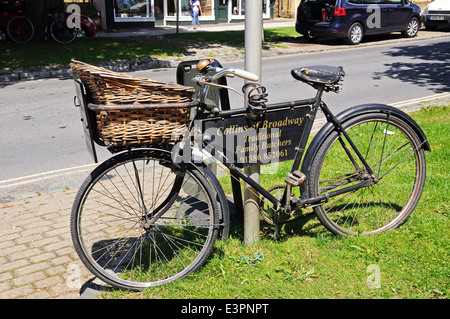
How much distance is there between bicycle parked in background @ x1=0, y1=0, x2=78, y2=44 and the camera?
54.2 feet

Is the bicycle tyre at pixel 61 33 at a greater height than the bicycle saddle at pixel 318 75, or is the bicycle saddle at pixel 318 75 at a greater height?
the bicycle tyre at pixel 61 33

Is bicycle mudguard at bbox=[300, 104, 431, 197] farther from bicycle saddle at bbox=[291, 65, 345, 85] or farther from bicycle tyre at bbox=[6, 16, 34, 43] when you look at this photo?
bicycle tyre at bbox=[6, 16, 34, 43]

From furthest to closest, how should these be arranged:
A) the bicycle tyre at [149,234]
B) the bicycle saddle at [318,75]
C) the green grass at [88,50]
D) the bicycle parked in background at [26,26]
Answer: the bicycle parked in background at [26,26] < the green grass at [88,50] < the bicycle saddle at [318,75] < the bicycle tyre at [149,234]

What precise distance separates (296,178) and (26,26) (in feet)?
51.4

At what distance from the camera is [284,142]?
3.54 metres

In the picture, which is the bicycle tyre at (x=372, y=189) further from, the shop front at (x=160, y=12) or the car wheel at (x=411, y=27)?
the shop front at (x=160, y=12)

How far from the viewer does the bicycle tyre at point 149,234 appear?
317cm

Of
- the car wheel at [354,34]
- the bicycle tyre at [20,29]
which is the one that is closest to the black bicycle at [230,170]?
the bicycle tyre at [20,29]

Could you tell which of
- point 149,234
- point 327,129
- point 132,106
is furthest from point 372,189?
point 132,106

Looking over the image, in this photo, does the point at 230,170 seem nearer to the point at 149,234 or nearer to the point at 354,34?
the point at 149,234

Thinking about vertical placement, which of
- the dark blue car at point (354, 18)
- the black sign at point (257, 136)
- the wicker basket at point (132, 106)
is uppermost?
the dark blue car at point (354, 18)

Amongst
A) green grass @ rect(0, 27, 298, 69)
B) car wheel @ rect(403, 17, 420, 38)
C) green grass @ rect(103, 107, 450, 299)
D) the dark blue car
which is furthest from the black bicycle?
car wheel @ rect(403, 17, 420, 38)

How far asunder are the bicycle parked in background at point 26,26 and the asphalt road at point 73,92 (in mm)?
5157
